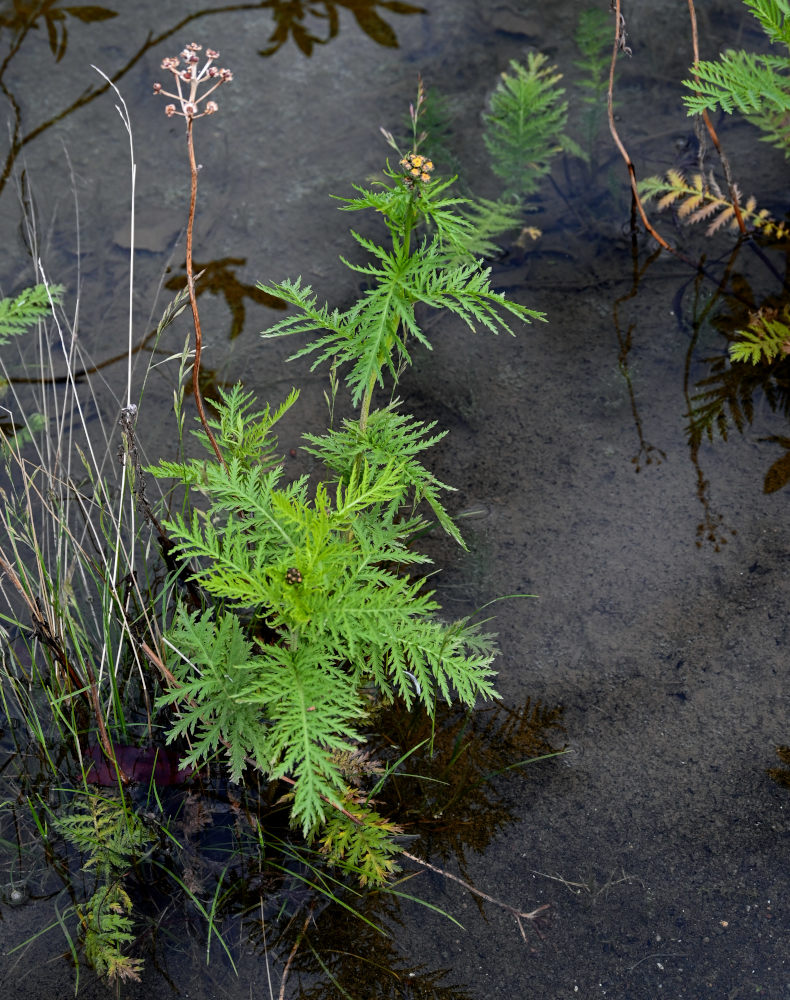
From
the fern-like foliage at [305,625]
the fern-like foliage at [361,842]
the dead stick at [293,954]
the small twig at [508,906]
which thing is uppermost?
the fern-like foliage at [305,625]

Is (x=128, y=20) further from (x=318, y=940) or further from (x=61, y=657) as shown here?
(x=318, y=940)

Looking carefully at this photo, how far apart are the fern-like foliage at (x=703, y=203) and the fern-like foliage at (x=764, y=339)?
0.48 meters

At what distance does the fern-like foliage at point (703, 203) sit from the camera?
346 centimetres

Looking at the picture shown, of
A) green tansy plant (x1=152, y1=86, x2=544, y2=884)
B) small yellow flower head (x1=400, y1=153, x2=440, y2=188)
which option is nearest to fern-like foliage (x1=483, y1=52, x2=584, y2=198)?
green tansy plant (x1=152, y1=86, x2=544, y2=884)

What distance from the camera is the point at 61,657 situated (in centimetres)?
240

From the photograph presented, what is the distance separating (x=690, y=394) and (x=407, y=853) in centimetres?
195

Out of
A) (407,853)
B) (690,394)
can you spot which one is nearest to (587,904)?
(407,853)

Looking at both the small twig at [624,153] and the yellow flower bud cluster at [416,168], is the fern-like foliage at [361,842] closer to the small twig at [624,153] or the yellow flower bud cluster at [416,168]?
the yellow flower bud cluster at [416,168]

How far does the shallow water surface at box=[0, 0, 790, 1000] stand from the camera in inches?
86.7

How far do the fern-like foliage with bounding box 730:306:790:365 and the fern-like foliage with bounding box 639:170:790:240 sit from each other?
48 cm

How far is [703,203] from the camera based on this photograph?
3.63 metres

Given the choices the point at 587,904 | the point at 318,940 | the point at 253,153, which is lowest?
the point at 318,940

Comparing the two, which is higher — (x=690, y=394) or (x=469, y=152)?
(x=469, y=152)

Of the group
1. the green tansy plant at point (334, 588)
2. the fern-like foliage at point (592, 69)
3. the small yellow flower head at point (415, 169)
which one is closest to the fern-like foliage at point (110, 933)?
the green tansy plant at point (334, 588)
